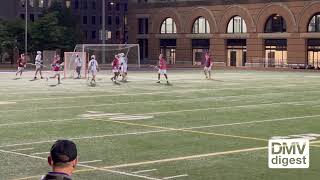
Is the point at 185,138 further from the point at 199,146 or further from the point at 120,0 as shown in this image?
the point at 120,0

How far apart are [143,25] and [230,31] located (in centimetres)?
1543

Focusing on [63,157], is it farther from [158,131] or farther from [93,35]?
[93,35]

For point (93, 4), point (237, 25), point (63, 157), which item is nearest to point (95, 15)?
point (93, 4)

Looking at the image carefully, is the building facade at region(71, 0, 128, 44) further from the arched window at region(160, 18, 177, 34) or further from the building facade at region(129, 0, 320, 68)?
the arched window at region(160, 18, 177, 34)

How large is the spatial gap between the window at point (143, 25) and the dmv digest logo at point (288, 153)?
241 feet

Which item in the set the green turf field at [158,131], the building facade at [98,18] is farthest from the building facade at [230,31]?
the green turf field at [158,131]

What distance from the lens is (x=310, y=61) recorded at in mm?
68938

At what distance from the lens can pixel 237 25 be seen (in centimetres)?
7550

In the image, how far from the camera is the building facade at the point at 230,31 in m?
68.7

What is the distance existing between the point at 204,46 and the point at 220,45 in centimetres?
314

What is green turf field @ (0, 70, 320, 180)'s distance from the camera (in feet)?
36.5

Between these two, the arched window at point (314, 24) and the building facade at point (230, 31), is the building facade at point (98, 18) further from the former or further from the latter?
the arched window at point (314, 24)

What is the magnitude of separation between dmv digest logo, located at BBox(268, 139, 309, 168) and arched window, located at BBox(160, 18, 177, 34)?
69500 millimetres

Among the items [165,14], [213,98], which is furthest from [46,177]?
[165,14]
